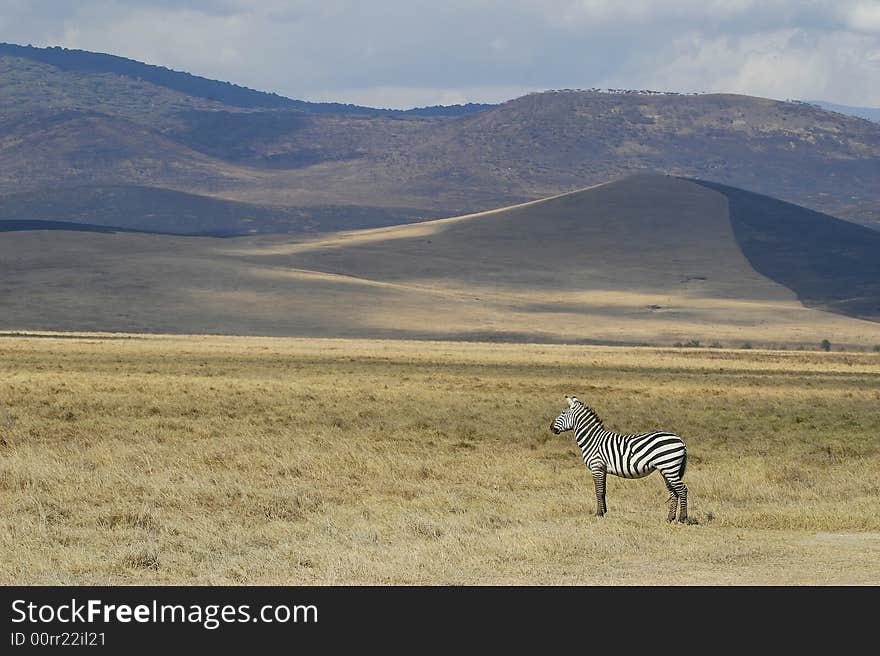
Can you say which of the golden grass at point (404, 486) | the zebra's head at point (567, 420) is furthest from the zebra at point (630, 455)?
the golden grass at point (404, 486)

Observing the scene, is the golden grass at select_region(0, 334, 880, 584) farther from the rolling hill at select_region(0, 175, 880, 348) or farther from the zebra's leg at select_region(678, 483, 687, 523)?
the rolling hill at select_region(0, 175, 880, 348)

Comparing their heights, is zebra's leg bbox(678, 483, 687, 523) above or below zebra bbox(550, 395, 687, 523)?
below

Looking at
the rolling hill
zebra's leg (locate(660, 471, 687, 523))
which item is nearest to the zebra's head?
zebra's leg (locate(660, 471, 687, 523))

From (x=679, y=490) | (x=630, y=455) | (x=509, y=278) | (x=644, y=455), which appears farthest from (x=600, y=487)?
(x=509, y=278)

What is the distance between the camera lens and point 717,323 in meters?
114

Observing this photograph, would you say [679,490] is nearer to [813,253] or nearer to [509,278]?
[509,278]

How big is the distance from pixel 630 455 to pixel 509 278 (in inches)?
4980

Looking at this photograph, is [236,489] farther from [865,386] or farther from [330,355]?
[330,355]

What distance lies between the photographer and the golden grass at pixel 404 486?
1345cm

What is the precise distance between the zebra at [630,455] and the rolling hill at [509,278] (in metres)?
77.2

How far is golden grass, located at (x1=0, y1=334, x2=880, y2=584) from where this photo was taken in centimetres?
1345

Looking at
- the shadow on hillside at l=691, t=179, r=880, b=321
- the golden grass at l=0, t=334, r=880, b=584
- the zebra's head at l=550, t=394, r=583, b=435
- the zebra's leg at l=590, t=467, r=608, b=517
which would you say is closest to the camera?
the golden grass at l=0, t=334, r=880, b=584

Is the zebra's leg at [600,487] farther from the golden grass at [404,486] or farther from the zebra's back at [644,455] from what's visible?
the golden grass at [404,486]

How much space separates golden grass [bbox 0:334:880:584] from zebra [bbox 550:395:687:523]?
0.43m
